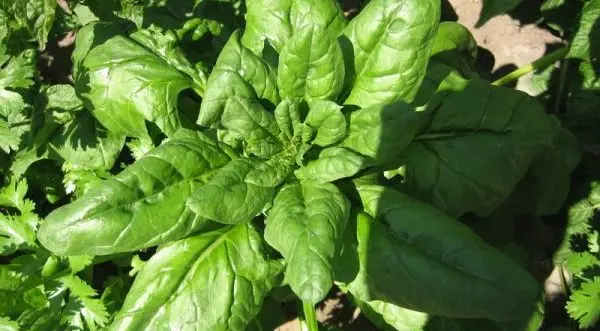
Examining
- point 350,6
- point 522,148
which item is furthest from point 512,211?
point 350,6

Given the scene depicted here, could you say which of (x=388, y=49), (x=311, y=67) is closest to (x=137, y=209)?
(x=311, y=67)

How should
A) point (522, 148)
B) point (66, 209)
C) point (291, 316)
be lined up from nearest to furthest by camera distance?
point (66, 209), point (522, 148), point (291, 316)

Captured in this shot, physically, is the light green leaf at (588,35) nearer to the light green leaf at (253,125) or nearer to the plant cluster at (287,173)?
the plant cluster at (287,173)

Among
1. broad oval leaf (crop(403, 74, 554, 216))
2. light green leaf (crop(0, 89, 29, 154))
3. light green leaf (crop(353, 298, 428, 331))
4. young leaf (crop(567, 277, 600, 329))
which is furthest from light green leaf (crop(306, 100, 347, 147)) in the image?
light green leaf (crop(0, 89, 29, 154))

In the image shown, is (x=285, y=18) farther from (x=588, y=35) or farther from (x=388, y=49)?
(x=588, y=35)

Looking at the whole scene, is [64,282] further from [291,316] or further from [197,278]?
[291,316]

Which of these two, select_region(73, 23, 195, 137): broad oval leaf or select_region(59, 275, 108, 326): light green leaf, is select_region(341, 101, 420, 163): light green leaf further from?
select_region(59, 275, 108, 326): light green leaf
